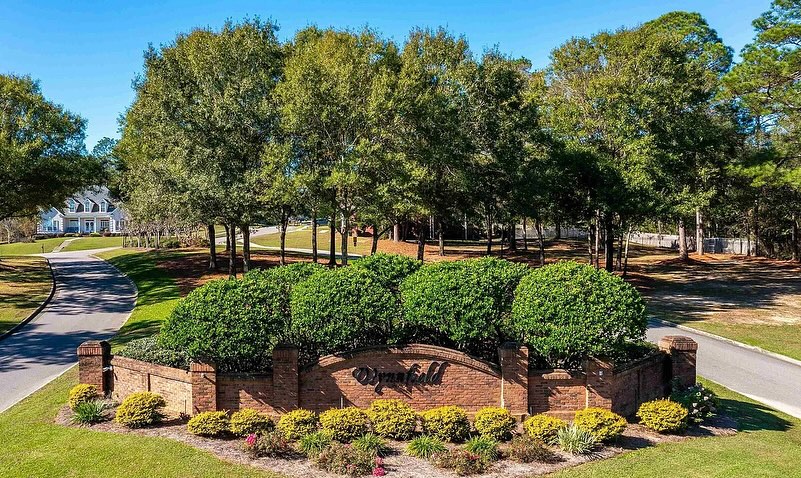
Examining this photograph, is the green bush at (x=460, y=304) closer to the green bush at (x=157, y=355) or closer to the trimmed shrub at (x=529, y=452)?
the trimmed shrub at (x=529, y=452)

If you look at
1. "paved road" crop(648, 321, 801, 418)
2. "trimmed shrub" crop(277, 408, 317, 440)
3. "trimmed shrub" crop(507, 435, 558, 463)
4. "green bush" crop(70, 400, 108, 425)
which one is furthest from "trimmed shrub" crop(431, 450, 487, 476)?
"paved road" crop(648, 321, 801, 418)

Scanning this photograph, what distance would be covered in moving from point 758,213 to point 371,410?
48.6 m

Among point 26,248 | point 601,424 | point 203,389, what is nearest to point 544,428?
point 601,424

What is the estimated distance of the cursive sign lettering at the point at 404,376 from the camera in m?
11.3

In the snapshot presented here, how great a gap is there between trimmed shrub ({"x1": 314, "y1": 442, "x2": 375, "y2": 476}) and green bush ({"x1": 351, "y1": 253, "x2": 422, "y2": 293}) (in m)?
3.71

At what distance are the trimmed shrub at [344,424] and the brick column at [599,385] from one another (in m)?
4.74

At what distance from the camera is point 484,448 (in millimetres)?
9719

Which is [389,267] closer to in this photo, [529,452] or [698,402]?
[529,452]

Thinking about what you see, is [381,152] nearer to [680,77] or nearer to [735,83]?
[735,83]

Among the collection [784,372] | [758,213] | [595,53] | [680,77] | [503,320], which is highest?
[595,53]

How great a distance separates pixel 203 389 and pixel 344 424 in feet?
10.2

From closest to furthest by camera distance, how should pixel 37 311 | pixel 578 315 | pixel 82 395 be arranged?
pixel 578 315
pixel 82 395
pixel 37 311

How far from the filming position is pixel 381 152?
80.2 ft

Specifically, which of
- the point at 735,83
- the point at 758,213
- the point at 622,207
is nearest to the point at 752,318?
the point at 622,207
